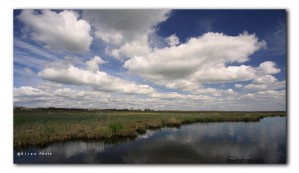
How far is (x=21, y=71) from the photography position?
30.8 ft

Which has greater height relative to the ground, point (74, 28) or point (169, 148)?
point (74, 28)

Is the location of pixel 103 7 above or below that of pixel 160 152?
above

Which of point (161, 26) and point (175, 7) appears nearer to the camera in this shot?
point (175, 7)

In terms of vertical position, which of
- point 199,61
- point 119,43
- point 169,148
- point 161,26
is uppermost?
point 161,26

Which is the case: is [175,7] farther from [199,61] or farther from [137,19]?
[199,61]

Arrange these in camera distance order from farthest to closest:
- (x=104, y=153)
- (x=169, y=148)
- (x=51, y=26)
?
(x=169, y=148)
(x=104, y=153)
(x=51, y=26)

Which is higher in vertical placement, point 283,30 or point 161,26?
point 161,26

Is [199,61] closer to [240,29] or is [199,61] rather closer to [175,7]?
[240,29]

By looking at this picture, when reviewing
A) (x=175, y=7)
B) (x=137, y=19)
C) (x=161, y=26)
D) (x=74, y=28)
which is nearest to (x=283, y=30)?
(x=175, y=7)
